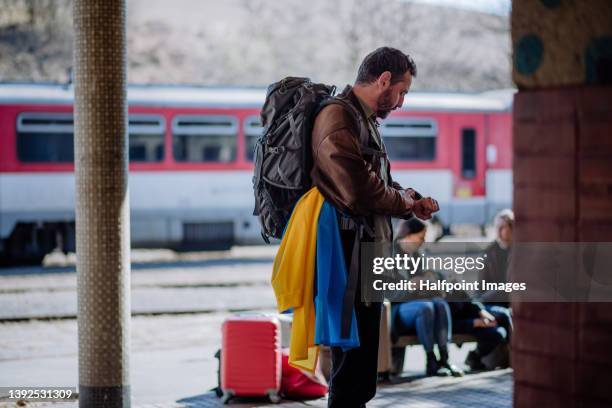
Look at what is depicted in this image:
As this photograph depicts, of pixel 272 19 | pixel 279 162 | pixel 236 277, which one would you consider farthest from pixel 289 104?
pixel 272 19

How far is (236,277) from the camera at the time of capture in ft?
58.5

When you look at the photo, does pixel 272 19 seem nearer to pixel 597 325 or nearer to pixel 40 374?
pixel 40 374

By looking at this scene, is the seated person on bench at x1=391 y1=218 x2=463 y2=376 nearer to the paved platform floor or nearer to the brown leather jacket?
the paved platform floor

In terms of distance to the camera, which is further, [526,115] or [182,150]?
[182,150]

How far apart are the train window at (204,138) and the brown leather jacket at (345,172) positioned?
16638mm

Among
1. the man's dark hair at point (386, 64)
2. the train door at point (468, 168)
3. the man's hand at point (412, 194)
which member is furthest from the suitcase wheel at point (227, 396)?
the train door at point (468, 168)

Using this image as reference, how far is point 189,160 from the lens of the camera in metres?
21.2

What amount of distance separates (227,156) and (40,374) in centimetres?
1335

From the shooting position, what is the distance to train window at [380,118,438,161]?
22.9 m

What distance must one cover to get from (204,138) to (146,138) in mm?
1218

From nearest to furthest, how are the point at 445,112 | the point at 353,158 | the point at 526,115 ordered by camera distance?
the point at 526,115 < the point at 353,158 < the point at 445,112

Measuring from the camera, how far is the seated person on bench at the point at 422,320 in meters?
8.12

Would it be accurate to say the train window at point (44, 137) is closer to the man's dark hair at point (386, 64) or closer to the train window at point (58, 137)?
the train window at point (58, 137)

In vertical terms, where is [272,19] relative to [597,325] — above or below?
above
